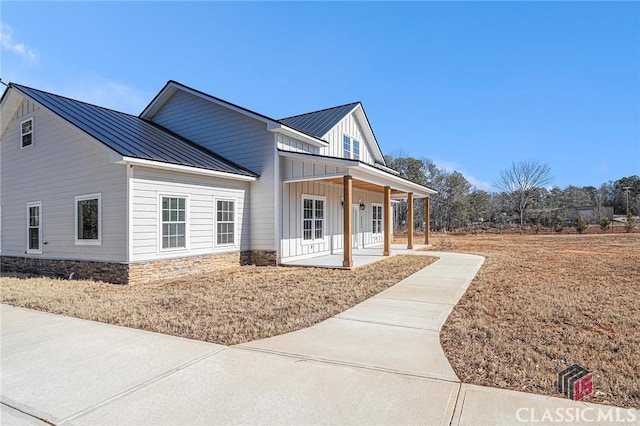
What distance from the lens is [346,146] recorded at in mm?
17562

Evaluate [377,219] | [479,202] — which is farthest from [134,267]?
[479,202]

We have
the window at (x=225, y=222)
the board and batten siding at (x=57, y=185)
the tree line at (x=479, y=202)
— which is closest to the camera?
the board and batten siding at (x=57, y=185)

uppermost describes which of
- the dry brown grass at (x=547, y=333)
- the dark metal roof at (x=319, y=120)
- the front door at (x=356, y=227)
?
the dark metal roof at (x=319, y=120)

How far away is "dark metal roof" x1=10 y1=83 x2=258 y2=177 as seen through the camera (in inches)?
377

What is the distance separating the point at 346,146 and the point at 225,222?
8142mm

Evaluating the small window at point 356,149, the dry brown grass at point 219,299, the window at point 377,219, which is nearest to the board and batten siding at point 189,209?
the dry brown grass at point 219,299

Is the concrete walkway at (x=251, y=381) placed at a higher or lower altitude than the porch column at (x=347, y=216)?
lower

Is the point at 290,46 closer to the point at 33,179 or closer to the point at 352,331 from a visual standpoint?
the point at 33,179

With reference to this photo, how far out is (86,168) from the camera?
33.3 feet

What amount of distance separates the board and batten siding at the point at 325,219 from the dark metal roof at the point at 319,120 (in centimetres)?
267

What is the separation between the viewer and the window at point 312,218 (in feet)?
44.6

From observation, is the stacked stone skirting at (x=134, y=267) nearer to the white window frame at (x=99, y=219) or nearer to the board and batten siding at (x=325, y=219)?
the white window frame at (x=99, y=219)

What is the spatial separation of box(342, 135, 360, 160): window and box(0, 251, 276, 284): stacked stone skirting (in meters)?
7.44
